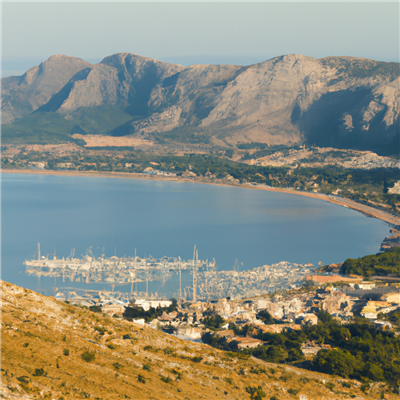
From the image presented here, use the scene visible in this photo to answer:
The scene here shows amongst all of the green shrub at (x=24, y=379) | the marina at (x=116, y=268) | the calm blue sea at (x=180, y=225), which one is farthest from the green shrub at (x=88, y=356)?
the calm blue sea at (x=180, y=225)

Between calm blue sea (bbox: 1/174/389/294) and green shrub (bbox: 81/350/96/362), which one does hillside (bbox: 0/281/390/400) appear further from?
calm blue sea (bbox: 1/174/389/294)

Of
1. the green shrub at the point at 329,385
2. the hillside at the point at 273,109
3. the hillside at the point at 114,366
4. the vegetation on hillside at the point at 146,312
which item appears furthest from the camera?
the hillside at the point at 273,109

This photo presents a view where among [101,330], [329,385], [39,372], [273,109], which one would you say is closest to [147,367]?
[101,330]

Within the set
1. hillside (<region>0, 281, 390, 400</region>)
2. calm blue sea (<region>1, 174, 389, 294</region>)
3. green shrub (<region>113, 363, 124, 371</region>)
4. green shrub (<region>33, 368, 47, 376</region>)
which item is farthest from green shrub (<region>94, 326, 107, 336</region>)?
calm blue sea (<region>1, 174, 389, 294</region>)

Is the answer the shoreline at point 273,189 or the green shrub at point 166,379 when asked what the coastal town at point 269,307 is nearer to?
Result: the green shrub at point 166,379

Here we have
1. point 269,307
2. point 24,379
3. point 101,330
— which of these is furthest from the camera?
point 269,307

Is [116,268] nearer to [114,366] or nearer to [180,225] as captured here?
[180,225]
